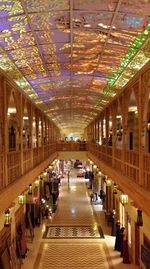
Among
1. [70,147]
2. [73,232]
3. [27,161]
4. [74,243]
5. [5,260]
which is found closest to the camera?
[5,260]

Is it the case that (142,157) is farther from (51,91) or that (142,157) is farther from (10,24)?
(51,91)

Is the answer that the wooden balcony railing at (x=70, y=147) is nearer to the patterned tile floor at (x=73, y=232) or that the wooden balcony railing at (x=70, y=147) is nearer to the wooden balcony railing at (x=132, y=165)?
the patterned tile floor at (x=73, y=232)

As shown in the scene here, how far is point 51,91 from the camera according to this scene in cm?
1683

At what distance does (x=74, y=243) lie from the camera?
1594 cm

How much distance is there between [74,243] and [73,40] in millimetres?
10535

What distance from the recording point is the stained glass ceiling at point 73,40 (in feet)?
22.2

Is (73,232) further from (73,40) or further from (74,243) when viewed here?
(73,40)

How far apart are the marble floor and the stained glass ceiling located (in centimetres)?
725

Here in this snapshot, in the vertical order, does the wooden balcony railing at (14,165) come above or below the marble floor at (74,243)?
above

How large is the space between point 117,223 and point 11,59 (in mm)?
9795

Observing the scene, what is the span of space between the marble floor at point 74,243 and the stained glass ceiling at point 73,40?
286 inches

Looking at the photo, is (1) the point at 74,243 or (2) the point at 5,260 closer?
(2) the point at 5,260

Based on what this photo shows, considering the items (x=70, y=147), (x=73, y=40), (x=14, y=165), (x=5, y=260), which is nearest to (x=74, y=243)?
(x=5, y=260)

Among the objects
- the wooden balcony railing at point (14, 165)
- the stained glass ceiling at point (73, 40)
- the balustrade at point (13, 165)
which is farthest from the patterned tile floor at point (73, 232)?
the stained glass ceiling at point (73, 40)
